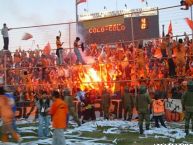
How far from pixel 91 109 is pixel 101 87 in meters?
1.93

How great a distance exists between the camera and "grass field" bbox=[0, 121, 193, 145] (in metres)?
15.4

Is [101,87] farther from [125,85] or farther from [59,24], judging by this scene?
[59,24]

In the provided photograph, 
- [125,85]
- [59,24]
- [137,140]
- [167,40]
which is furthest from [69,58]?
[137,140]

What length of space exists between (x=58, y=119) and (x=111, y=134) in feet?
14.6

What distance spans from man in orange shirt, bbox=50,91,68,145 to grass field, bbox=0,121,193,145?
5.96 ft

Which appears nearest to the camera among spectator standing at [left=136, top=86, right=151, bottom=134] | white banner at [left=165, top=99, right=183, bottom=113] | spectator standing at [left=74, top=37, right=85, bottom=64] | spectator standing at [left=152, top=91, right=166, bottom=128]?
spectator standing at [left=136, top=86, right=151, bottom=134]

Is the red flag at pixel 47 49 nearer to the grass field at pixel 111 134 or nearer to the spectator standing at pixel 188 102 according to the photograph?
the grass field at pixel 111 134

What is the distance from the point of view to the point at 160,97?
68.1 ft

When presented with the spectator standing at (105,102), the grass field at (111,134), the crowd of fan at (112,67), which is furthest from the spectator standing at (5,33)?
the spectator standing at (105,102)

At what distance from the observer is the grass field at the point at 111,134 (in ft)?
50.7

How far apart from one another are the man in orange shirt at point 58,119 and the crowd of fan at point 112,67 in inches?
351

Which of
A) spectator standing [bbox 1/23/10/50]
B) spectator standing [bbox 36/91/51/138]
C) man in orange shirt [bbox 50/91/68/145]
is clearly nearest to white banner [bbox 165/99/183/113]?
spectator standing [bbox 36/91/51/138]

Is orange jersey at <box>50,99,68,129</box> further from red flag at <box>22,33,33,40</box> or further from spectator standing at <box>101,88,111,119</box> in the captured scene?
red flag at <box>22,33,33,40</box>

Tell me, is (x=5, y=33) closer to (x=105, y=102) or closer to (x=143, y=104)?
(x=105, y=102)
